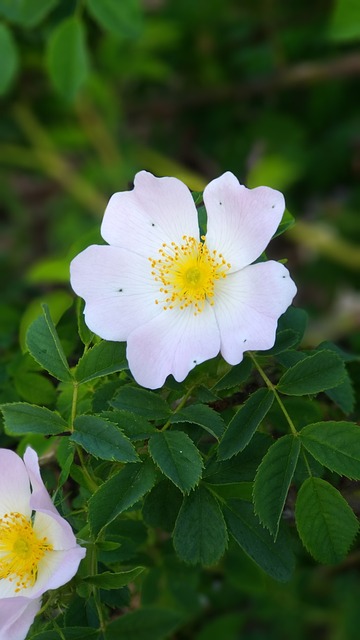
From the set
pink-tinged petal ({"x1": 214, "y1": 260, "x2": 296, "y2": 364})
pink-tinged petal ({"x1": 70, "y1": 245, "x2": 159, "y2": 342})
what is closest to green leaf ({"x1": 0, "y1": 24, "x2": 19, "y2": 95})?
pink-tinged petal ({"x1": 70, "y1": 245, "x2": 159, "y2": 342})

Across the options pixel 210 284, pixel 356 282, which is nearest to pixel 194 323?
pixel 210 284

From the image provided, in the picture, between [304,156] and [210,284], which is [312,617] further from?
[304,156]

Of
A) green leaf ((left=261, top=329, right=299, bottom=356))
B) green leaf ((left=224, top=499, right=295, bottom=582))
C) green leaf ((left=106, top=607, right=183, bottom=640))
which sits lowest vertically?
green leaf ((left=106, top=607, right=183, bottom=640))

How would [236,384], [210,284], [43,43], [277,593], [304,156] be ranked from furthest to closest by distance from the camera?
[304,156] < [43,43] < [277,593] < [210,284] < [236,384]

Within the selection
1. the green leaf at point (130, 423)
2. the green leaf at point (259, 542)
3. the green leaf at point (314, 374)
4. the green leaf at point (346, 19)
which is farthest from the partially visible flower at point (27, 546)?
the green leaf at point (346, 19)

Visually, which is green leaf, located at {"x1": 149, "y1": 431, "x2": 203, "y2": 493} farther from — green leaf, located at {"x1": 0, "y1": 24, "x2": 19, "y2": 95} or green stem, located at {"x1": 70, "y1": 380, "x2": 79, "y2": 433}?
green leaf, located at {"x1": 0, "y1": 24, "x2": 19, "y2": 95}

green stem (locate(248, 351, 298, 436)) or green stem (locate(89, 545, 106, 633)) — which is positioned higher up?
green stem (locate(248, 351, 298, 436))
